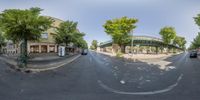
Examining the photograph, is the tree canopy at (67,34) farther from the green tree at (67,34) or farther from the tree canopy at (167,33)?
the tree canopy at (167,33)

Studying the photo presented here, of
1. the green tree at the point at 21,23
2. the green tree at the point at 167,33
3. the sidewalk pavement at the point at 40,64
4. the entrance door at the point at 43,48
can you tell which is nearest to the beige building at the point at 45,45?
the entrance door at the point at 43,48

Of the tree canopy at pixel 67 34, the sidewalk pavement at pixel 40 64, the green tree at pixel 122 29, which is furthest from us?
the green tree at pixel 122 29

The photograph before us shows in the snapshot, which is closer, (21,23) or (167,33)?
(21,23)

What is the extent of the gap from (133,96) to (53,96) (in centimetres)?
336

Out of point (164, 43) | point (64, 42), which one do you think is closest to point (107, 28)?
point (64, 42)

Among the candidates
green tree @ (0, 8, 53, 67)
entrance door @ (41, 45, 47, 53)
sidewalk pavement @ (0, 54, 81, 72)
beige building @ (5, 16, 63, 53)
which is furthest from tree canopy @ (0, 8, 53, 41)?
entrance door @ (41, 45, 47, 53)

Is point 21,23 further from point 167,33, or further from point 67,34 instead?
point 167,33

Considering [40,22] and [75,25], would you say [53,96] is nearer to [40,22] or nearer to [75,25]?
[40,22]

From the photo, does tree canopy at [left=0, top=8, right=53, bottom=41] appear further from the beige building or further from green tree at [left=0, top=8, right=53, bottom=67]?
the beige building

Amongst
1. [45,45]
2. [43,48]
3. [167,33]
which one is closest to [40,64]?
[43,48]

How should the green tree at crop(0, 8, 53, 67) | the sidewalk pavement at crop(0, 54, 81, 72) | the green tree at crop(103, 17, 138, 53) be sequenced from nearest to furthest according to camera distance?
the sidewalk pavement at crop(0, 54, 81, 72)
the green tree at crop(0, 8, 53, 67)
the green tree at crop(103, 17, 138, 53)

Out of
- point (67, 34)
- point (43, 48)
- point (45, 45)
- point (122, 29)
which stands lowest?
point (43, 48)

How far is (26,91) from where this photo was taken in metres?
9.30

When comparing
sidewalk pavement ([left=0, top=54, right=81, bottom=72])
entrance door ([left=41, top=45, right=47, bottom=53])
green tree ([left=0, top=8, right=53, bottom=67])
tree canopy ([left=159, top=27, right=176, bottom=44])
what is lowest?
sidewalk pavement ([left=0, top=54, right=81, bottom=72])
